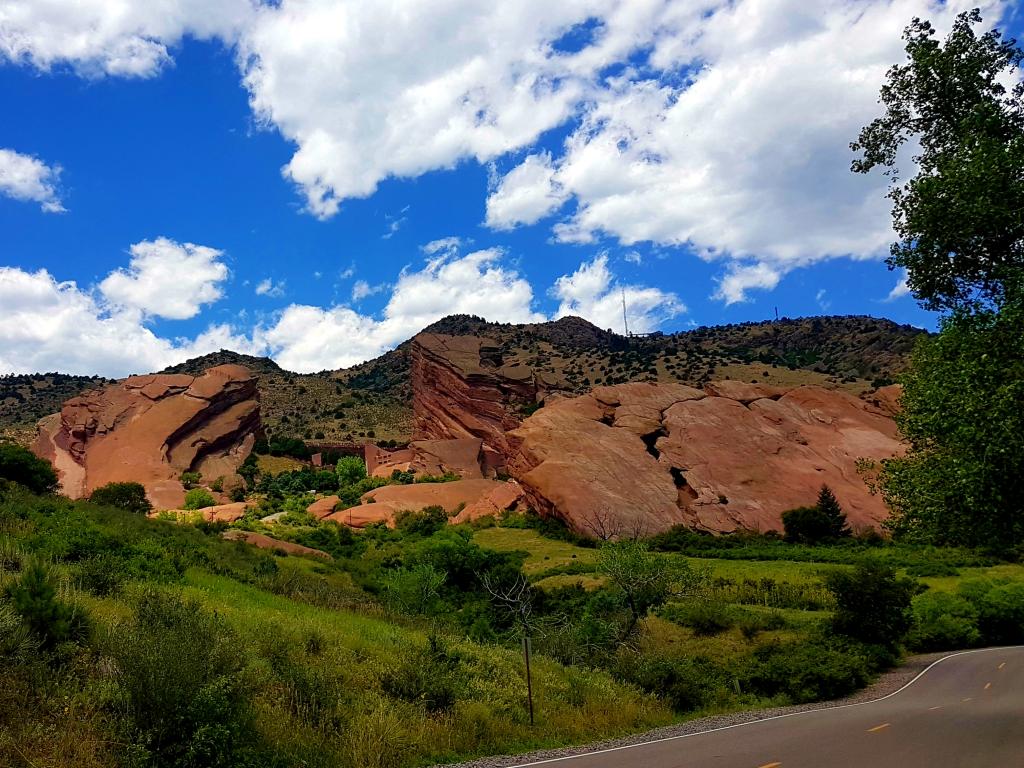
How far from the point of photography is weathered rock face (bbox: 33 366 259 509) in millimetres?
64381

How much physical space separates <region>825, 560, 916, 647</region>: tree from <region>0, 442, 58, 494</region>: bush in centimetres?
4012

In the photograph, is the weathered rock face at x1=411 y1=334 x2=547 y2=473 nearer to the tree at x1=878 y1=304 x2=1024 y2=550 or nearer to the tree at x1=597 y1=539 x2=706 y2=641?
the tree at x1=597 y1=539 x2=706 y2=641

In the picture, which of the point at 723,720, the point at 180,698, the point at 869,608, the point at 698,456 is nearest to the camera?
the point at 180,698

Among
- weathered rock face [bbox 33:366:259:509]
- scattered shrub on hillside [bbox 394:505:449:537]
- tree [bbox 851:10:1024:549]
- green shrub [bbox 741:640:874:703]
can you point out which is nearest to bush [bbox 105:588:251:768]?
tree [bbox 851:10:1024:549]

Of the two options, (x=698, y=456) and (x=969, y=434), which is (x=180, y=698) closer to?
(x=969, y=434)

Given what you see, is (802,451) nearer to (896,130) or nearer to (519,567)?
(519,567)

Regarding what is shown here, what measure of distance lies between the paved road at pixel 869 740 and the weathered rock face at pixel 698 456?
30496mm

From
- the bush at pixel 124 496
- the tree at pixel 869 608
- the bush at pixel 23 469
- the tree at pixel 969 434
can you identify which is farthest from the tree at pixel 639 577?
the bush at pixel 124 496

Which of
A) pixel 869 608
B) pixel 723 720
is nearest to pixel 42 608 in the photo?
pixel 723 720

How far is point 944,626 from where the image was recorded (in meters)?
28.7

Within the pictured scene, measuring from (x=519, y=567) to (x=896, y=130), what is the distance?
31.2m

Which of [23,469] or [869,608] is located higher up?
[23,469]

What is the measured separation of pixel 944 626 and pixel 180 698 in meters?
31.5

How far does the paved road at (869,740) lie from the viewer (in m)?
10.1
